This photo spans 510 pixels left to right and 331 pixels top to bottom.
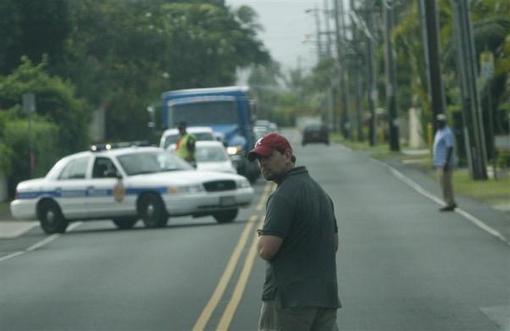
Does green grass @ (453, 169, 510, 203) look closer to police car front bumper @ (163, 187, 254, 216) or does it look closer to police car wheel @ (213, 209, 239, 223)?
police car wheel @ (213, 209, 239, 223)

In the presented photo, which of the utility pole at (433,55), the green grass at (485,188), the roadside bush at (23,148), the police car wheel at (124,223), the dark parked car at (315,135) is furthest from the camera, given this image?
the dark parked car at (315,135)

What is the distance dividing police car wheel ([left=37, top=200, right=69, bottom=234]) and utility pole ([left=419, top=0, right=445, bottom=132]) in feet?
57.9

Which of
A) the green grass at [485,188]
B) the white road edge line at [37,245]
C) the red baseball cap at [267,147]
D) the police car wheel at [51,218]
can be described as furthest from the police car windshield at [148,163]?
the red baseball cap at [267,147]

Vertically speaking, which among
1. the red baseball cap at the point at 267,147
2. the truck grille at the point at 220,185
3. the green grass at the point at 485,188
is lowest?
the green grass at the point at 485,188

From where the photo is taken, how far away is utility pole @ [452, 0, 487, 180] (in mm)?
40500

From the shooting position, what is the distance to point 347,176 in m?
49.2

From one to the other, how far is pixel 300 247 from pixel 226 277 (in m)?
10.8

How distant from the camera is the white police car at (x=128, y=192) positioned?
2827cm

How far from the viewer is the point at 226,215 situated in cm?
2936

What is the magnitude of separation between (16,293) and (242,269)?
10.1 ft

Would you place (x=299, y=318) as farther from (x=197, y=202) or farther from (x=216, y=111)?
(x=216, y=111)

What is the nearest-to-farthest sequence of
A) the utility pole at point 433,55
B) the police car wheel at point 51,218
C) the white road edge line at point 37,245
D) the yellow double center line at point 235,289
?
the yellow double center line at point 235,289, the white road edge line at point 37,245, the police car wheel at point 51,218, the utility pole at point 433,55

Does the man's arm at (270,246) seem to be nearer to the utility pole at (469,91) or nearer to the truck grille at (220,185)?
the truck grille at (220,185)

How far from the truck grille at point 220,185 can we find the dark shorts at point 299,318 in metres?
19.9
